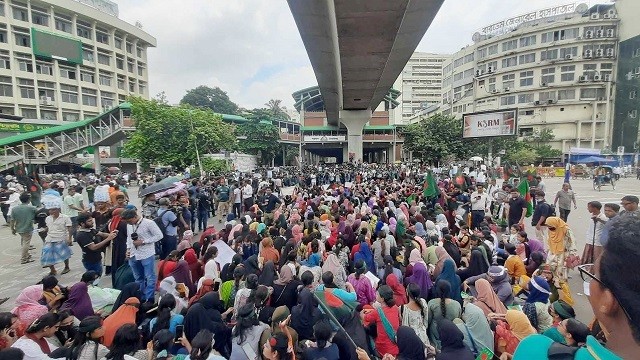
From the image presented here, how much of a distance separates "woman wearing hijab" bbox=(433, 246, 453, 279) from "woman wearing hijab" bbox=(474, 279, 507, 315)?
858 mm

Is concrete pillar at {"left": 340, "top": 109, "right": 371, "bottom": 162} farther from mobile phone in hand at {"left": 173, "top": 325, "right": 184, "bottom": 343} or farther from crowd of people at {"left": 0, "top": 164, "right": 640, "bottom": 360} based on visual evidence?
mobile phone in hand at {"left": 173, "top": 325, "right": 184, "bottom": 343}

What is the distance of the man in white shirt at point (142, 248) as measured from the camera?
5.10 metres

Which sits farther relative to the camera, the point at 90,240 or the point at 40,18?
the point at 40,18

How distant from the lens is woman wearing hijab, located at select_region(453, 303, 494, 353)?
3232 millimetres

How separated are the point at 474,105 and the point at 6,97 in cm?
6237

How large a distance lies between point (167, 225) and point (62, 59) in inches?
1873

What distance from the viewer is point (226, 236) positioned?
254 inches

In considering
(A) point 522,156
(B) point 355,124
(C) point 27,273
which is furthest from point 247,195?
(A) point 522,156

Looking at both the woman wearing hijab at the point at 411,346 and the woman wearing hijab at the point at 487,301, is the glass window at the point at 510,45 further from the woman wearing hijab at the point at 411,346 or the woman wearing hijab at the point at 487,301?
the woman wearing hijab at the point at 411,346

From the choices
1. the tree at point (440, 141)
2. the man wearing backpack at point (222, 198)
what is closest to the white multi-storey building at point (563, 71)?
the tree at point (440, 141)

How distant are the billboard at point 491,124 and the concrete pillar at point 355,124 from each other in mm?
8301

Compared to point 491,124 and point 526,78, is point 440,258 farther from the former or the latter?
point 526,78

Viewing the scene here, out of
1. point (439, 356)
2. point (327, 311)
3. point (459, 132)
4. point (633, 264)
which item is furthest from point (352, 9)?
point (459, 132)

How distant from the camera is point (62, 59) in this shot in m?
40.5
